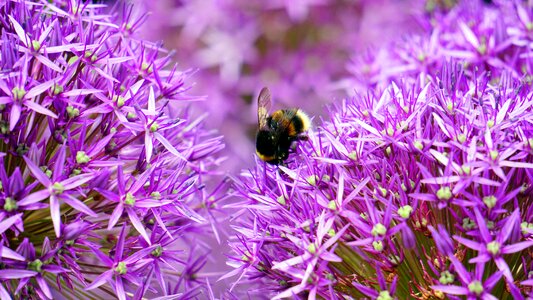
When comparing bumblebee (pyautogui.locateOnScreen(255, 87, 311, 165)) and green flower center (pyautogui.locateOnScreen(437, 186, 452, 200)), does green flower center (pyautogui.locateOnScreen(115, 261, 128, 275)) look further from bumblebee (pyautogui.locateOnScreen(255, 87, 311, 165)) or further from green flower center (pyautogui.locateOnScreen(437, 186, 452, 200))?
green flower center (pyautogui.locateOnScreen(437, 186, 452, 200))

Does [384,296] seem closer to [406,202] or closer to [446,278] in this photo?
[446,278]

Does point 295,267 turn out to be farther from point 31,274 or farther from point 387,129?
point 31,274

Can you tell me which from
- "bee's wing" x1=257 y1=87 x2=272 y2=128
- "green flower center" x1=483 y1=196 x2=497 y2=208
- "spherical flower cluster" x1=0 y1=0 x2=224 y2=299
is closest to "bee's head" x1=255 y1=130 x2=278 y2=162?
"bee's wing" x1=257 y1=87 x2=272 y2=128

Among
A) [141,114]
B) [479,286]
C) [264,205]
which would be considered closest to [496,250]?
[479,286]

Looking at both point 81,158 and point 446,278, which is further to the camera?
point 81,158

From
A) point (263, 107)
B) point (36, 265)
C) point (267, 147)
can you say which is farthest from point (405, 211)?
point (36, 265)

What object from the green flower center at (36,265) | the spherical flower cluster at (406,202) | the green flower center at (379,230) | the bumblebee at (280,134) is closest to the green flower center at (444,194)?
the spherical flower cluster at (406,202)
